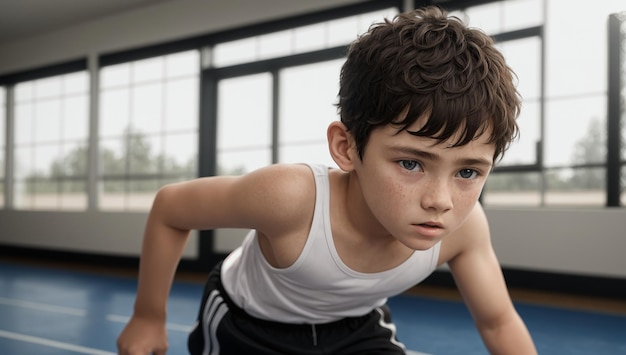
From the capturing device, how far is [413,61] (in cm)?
81

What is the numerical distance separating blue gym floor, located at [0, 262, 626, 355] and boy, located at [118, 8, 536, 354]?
3.87 ft

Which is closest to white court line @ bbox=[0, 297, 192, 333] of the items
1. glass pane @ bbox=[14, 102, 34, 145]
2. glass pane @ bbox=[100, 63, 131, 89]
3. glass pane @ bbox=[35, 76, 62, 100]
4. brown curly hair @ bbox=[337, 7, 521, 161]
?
brown curly hair @ bbox=[337, 7, 521, 161]

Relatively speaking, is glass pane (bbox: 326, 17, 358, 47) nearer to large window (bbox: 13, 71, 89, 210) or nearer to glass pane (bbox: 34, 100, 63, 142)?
large window (bbox: 13, 71, 89, 210)

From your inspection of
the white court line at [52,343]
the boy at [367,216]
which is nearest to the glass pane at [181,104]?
the white court line at [52,343]

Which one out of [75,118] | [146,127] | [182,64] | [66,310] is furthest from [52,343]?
[75,118]

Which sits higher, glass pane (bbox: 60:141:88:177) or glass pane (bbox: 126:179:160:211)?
glass pane (bbox: 60:141:88:177)

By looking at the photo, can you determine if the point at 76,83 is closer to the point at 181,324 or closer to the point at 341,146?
the point at 181,324

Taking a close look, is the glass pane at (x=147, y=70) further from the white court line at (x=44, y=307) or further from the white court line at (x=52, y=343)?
the white court line at (x=52, y=343)

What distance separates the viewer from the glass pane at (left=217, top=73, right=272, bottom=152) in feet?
15.6

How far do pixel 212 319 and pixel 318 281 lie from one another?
1.01 ft

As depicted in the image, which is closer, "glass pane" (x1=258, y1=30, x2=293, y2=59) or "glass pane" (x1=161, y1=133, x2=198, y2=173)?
"glass pane" (x1=258, y1=30, x2=293, y2=59)

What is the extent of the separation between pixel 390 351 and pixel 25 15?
6224mm

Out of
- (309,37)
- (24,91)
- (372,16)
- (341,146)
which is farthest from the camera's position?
(24,91)

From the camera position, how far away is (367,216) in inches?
38.9
